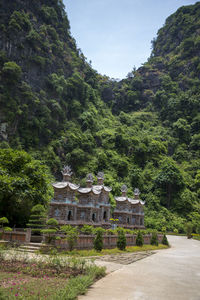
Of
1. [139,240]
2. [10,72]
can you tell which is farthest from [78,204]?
[10,72]

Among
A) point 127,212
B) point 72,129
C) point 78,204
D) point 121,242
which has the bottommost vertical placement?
point 121,242

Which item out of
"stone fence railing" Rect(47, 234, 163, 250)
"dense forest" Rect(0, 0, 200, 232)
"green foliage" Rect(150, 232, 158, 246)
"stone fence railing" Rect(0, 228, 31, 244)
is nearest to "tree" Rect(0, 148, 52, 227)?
"dense forest" Rect(0, 0, 200, 232)

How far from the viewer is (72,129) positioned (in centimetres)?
6212

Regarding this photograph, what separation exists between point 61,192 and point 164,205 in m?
37.9

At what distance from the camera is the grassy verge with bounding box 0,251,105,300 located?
323 inches

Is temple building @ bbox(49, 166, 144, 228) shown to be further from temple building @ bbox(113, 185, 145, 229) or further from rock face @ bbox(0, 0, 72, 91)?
rock face @ bbox(0, 0, 72, 91)

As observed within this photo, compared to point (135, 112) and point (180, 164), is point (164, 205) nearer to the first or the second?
point (180, 164)

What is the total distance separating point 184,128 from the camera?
80.6m

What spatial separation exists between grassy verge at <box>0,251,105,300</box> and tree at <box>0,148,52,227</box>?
11624 millimetres

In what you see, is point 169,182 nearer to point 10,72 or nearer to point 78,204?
point 78,204

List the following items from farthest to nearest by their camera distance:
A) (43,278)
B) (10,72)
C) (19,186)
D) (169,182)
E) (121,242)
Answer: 1. (169,182)
2. (10,72)
3. (19,186)
4. (121,242)
5. (43,278)

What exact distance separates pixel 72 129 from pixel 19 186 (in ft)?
124

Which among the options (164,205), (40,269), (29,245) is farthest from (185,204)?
(40,269)

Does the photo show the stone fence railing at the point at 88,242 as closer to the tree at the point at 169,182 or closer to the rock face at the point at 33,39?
the tree at the point at 169,182
